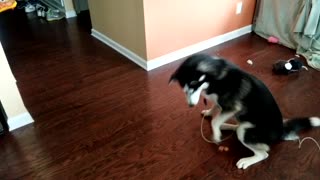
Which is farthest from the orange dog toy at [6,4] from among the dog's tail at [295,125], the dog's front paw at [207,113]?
the dog's tail at [295,125]

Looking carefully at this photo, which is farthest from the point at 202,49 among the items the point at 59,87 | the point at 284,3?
the point at 59,87

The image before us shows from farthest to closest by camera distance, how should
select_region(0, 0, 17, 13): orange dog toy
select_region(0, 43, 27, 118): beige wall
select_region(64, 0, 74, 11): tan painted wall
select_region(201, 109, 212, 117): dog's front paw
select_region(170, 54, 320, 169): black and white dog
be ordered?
1. select_region(64, 0, 74, 11): tan painted wall
2. select_region(201, 109, 212, 117): dog's front paw
3. select_region(0, 43, 27, 118): beige wall
4. select_region(0, 0, 17, 13): orange dog toy
5. select_region(170, 54, 320, 169): black and white dog

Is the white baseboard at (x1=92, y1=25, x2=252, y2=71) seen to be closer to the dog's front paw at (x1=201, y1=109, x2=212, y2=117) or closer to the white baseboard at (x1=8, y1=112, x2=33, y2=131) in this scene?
the dog's front paw at (x1=201, y1=109, x2=212, y2=117)

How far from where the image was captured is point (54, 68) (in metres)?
2.59

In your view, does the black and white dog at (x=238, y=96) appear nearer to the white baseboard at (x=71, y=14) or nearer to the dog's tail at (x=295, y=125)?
the dog's tail at (x=295, y=125)

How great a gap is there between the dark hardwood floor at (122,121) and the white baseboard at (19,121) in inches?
1.6

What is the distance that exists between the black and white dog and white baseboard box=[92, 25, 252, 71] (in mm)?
1010

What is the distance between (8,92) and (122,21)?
3.77 ft

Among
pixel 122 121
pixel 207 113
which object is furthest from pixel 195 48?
pixel 122 121

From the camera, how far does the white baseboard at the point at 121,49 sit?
255 centimetres

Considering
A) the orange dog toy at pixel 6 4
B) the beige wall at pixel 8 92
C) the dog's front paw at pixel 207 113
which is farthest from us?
the dog's front paw at pixel 207 113

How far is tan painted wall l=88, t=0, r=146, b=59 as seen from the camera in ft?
7.69

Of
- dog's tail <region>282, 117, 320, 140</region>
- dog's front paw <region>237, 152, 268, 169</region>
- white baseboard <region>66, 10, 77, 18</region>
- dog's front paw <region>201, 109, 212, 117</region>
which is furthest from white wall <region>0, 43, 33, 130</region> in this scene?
white baseboard <region>66, 10, 77, 18</region>

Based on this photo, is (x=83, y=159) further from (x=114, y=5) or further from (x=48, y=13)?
(x=48, y=13)
